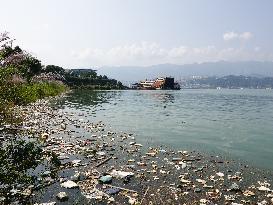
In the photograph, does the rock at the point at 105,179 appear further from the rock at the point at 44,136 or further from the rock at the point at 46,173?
the rock at the point at 44,136

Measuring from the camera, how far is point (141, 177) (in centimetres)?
1253

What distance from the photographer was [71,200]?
33.2ft

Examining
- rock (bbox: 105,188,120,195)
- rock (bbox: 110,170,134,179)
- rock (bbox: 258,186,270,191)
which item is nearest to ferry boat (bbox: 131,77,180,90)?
rock (bbox: 110,170,134,179)

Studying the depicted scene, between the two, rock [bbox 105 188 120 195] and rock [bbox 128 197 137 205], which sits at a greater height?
rock [bbox 105 188 120 195]

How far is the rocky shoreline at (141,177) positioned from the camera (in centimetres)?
1052

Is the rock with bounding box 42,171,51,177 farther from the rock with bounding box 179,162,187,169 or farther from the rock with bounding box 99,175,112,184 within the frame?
the rock with bounding box 179,162,187,169

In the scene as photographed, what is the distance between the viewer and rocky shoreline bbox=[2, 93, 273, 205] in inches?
414

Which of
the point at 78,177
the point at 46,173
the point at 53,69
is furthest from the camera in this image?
the point at 53,69

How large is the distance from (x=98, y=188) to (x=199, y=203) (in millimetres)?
3265

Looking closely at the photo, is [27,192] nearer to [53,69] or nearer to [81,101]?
[81,101]

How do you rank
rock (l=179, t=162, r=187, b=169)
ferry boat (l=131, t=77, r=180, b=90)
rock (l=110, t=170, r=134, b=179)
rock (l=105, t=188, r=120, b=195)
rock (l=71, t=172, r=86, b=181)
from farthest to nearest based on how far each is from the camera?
1. ferry boat (l=131, t=77, r=180, b=90)
2. rock (l=179, t=162, r=187, b=169)
3. rock (l=110, t=170, r=134, b=179)
4. rock (l=71, t=172, r=86, b=181)
5. rock (l=105, t=188, r=120, b=195)

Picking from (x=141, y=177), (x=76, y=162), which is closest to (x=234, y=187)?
(x=141, y=177)

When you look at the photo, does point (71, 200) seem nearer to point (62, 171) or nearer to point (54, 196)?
point (54, 196)

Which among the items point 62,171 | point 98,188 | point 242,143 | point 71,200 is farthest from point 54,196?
point 242,143
